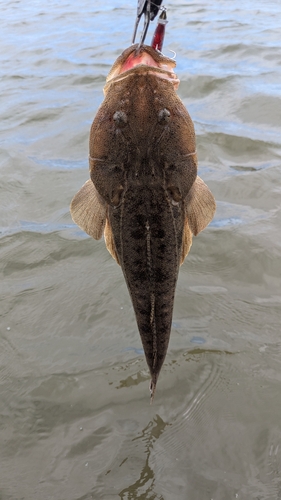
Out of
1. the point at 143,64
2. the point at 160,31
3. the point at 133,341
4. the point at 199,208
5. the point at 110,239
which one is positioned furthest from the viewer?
the point at 133,341

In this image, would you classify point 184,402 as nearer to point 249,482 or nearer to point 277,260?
point 249,482

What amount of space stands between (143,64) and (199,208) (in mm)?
883

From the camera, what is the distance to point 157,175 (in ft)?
8.22

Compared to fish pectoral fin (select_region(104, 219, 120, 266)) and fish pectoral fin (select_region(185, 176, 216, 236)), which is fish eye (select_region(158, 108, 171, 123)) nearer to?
fish pectoral fin (select_region(185, 176, 216, 236))

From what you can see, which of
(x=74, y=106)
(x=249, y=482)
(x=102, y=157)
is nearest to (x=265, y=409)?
(x=249, y=482)

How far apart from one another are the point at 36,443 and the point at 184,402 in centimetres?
120

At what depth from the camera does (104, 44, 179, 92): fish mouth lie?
2.35m

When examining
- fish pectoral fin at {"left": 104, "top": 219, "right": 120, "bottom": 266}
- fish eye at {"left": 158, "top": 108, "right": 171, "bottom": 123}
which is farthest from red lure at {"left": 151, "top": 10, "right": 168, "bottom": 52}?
fish pectoral fin at {"left": 104, "top": 219, "right": 120, "bottom": 266}

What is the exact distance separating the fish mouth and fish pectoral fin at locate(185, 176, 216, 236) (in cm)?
60

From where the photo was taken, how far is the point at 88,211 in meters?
2.86

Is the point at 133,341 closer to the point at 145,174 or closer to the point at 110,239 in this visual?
the point at 110,239

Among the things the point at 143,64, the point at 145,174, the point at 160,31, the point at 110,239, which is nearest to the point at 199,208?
the point at 145,174

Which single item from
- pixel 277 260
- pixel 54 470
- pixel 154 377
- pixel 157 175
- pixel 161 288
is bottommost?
pixel 54 470

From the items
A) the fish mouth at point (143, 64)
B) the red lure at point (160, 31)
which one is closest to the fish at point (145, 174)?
the fish mouth at point (143, 64)
